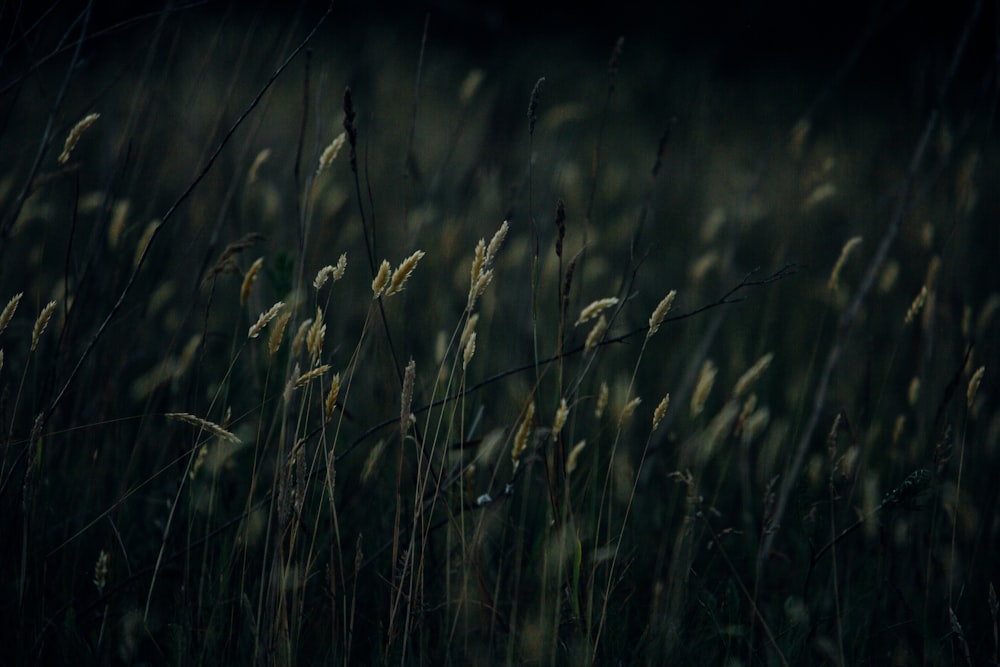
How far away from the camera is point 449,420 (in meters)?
1.55

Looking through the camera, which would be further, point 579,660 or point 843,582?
point 843,582

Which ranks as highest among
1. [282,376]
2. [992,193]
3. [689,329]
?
Answer: [282,376]

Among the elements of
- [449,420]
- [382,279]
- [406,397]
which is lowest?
[449,420]

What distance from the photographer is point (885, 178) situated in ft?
15.8

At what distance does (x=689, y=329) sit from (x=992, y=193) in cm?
410

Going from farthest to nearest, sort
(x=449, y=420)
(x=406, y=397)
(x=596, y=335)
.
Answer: (x=449, y=420) → (x=596, y=335) → (x=406, y=397)

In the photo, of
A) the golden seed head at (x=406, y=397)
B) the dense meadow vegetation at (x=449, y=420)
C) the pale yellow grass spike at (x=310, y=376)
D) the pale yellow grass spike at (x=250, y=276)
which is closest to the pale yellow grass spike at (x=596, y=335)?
the dense meadow vegetation at (x=449, y=420)

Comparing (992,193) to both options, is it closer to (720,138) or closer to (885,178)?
(885,178)

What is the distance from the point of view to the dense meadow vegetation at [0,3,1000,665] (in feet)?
3.92

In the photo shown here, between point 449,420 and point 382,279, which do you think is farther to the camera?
point 449,420

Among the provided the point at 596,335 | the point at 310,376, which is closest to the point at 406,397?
the point at 310,376

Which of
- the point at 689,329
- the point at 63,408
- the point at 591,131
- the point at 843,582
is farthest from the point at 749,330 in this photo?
the point at 591,131

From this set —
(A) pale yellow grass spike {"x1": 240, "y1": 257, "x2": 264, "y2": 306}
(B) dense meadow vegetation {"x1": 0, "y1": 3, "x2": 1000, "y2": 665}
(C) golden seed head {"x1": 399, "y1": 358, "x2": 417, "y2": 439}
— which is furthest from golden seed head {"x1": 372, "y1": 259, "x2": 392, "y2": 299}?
(A) pale yellow grass spike {"x1": 240, "y1": 257, "x2": 264, "y2": 306}

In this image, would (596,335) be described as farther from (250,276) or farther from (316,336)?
(250,276)
